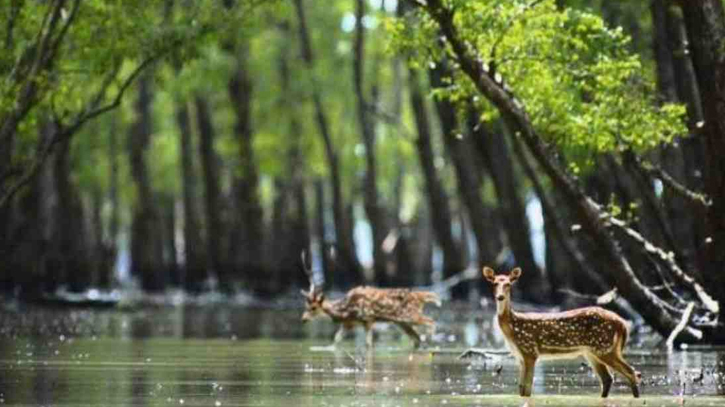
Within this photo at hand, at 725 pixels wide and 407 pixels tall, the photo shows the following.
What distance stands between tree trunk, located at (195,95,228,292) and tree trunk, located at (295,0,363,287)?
3403mm

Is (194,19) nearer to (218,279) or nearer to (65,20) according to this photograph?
(65,20)

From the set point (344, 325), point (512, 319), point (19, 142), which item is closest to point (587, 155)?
point (344, 325)

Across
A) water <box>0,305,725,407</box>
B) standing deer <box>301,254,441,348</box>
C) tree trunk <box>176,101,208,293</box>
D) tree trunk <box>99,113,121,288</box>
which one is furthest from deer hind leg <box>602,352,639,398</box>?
tree trunk <box>99,113,121,288</box>

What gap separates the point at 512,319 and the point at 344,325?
1119cm

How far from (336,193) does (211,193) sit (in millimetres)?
3965

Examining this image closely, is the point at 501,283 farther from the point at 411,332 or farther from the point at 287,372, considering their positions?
the point at 411,332

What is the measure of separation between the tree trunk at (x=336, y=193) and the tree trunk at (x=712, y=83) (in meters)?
36.8

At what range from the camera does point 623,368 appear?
57.5ft

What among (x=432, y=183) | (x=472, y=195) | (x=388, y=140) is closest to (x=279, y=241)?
(x=388, y=140)

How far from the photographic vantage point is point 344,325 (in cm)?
2880

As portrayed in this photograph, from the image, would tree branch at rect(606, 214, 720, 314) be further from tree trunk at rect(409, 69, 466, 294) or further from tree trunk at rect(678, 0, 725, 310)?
tree trunk at rect(409, 69, 466, 294)

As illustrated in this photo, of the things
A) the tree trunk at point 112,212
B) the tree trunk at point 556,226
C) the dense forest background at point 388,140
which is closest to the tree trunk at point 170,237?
the dense forest background at point 388,140

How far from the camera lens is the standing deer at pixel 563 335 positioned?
17.6 meters

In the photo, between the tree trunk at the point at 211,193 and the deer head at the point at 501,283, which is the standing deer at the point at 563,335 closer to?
the deer head at the point at 501,283
